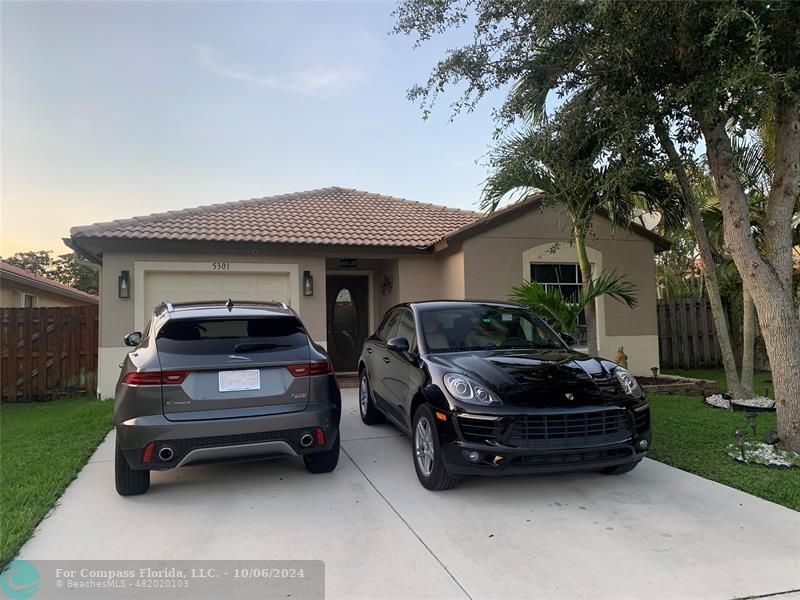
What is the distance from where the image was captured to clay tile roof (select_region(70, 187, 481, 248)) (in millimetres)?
9766

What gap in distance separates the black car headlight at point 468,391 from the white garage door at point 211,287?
20.8 feet

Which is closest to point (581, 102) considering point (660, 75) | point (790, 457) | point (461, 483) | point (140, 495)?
point (660, 75)

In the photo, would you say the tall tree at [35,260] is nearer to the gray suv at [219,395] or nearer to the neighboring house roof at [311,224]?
the neighboring house roof at [311,224]

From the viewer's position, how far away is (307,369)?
168 inches

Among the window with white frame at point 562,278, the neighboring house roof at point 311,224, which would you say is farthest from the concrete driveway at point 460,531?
the window with white frame at point 562,278

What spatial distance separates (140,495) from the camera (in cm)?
426

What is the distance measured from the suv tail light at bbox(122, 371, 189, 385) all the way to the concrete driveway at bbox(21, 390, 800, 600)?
103 centimetres

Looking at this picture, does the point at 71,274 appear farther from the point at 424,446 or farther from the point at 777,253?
the point at 777,253

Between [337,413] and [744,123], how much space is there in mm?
5469

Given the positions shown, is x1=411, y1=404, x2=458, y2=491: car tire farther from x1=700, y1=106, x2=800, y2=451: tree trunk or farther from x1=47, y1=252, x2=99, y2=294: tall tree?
x1=47, y1=252, x2=99, y2=294: tall tree

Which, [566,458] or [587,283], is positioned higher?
[587,283]

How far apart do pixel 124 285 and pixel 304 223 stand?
12.8ft

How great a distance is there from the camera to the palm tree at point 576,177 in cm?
685

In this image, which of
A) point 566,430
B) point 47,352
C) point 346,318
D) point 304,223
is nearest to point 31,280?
point 47,352
